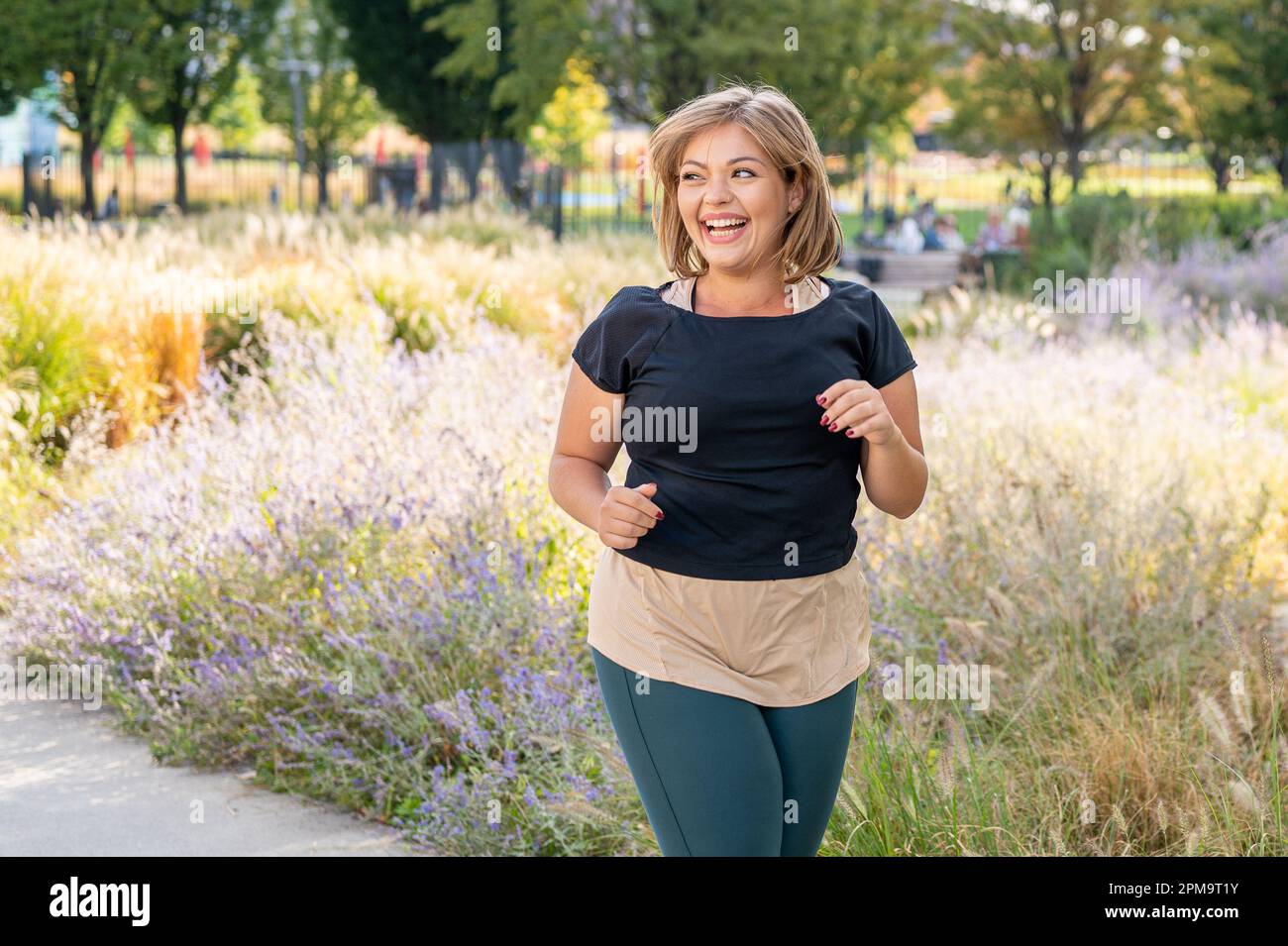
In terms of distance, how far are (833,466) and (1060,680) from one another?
7.21 feet

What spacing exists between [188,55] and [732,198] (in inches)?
992

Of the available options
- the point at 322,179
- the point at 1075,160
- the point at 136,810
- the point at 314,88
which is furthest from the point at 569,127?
the point at 136,810

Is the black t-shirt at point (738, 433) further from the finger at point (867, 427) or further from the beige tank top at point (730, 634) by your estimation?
the finger at point (867, 427)

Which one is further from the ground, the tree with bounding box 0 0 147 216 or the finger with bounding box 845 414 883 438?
the tree with bounding box 0 0 147 216

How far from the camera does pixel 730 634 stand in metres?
2.45

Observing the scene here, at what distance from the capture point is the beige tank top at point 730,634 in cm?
244

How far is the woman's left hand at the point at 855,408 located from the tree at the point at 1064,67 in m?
17.4

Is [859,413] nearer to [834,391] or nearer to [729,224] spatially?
[834,391]

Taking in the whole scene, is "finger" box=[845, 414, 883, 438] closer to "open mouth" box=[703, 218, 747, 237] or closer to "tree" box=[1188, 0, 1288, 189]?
"open mouth" box=[703, 218, 747, 237]

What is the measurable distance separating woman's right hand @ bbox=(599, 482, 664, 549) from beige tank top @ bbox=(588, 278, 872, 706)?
0.10m

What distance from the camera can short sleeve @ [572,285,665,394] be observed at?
2.53 m

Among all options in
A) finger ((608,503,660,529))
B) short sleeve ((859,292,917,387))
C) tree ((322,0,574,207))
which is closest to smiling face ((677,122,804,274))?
short sleeve ((859,292,917,387))
